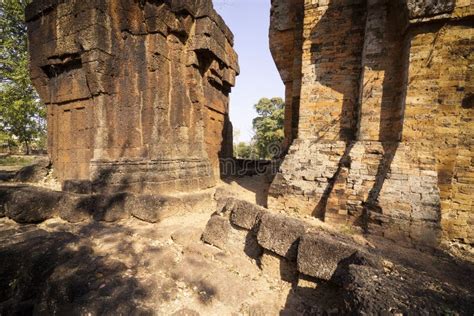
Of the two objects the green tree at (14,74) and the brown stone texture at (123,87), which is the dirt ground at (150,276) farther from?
the green tree at (14,74)

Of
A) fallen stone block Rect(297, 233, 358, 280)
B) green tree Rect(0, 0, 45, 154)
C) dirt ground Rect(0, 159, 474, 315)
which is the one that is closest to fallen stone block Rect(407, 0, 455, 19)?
dirt ground Rect(0, 159, 474, 315)

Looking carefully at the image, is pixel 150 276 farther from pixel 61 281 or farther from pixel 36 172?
pixel 36 172

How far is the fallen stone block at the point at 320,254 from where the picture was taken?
90.4 inches

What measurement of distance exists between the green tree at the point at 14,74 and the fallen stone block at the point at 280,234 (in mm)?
17446

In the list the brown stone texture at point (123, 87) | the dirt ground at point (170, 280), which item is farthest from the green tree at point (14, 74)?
the dirt ground at point (170, 280)

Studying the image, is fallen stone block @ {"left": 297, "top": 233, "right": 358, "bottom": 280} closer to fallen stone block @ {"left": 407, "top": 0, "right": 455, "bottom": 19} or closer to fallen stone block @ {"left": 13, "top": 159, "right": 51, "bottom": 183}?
fallen stone block @ {"left": 407, "top": 0, "right": 455, "bottom": 19}

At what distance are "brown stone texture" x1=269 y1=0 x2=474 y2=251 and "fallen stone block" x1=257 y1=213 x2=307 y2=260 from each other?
5.21 feet

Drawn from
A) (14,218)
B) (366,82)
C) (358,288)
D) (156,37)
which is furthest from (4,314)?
(366,82)

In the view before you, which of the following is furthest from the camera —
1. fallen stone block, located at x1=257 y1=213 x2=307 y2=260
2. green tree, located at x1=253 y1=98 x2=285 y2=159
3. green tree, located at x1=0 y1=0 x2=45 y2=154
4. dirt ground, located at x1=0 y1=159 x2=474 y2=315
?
green tree, located at x1=253 y1=98 x2=285 y2=159

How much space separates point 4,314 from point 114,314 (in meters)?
1.09

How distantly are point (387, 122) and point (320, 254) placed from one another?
317 centimetres

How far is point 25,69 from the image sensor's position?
12930 millimetres

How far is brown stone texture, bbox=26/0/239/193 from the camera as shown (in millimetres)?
5102

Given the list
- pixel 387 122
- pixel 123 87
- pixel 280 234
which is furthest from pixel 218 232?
pixel 123 87
